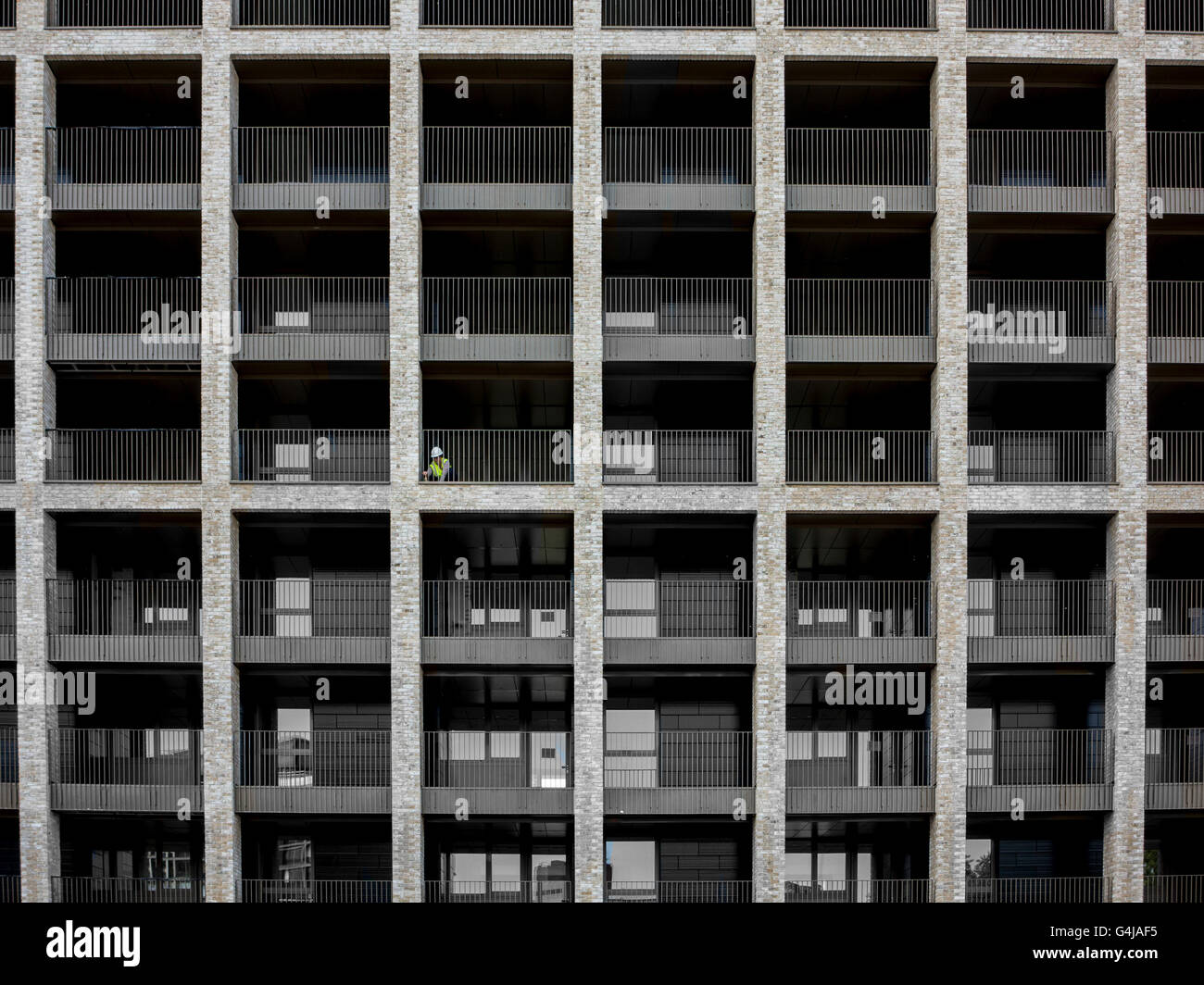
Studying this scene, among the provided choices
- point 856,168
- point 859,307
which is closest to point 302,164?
point 856,168

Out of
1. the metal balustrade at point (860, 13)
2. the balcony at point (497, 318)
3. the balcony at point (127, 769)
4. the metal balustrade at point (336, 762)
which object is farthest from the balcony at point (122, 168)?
the metal balustrade at point (860, 13)

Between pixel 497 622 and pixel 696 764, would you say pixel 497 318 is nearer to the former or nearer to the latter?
pixel 497 622

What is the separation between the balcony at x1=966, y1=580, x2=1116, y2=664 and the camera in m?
19.5

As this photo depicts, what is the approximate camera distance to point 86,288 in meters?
20.4

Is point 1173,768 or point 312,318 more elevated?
point 312,318

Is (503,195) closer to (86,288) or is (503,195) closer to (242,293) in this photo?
(242,293)

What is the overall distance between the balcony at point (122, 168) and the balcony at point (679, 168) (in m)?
8.17

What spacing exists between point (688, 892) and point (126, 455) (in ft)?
46.2

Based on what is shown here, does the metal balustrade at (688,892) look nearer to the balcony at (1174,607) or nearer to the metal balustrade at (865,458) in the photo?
the metal balustrade at (865,458)

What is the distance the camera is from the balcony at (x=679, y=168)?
19.9m

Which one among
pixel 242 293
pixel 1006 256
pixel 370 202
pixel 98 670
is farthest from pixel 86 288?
pixel 1006 256

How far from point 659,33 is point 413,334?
753 centimetres

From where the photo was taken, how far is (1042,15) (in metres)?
20.7

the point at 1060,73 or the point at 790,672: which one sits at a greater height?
the point at 1060,73
